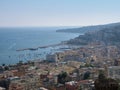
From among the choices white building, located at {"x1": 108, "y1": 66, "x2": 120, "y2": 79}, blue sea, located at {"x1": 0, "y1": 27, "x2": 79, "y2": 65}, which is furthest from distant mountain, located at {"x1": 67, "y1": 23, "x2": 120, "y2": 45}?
white building, located at {"x1": 108, "y1": 66, "x2": 120, "y2": 79}

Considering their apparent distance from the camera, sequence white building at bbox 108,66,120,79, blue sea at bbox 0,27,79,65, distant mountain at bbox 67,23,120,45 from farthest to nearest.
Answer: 1. distant mountain at bbox 67,23,120,45
2. blue sea at bbox 0,27,79,65
3. white building at bbox 108,66,120,79

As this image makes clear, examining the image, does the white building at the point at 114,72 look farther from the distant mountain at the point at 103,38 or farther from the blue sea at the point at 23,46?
the distant mountain at the point at 103,38

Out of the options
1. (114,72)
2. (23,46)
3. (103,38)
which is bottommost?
(23,46)

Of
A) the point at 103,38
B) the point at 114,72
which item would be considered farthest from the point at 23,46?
the point at 114,72

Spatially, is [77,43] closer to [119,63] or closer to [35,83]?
[119,63]

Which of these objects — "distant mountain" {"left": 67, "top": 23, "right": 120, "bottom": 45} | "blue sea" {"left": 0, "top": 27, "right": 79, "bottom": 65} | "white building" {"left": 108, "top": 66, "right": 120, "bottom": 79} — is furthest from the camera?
"distant mountain" {"left": 67, "top": 23, "right": 120, "bottom": 45}

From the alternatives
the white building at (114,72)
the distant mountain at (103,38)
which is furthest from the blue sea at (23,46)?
the white building at (114,72)

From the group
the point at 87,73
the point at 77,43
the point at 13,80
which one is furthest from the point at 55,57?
the point at 77,43

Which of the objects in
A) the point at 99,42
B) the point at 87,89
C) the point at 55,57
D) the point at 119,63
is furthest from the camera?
the point at 99,42

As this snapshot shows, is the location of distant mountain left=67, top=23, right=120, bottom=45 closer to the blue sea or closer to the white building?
the blue sea

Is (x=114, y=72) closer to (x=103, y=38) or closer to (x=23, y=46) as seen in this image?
(x=23, y=46)

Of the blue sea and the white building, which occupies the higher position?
the white building
